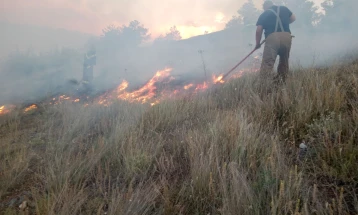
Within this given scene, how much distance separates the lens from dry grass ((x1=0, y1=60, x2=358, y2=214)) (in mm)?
1849

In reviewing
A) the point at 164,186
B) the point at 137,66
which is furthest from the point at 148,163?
the point at 137,66

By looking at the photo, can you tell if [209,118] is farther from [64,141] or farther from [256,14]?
[256,14]

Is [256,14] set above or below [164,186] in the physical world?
above

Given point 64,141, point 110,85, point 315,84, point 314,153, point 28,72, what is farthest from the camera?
point 28,72

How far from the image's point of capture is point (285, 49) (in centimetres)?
574

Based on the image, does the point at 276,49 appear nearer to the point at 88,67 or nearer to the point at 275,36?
the point at 275,36

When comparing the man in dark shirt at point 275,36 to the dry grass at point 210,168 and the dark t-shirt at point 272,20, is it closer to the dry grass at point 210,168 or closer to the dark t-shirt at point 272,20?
the dark t-shirt at point 272,20

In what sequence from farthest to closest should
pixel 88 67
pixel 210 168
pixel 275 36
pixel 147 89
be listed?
1. pixel 88 67
2. pixel 147 89
3. pixel 275 36
4. pixel 210 168

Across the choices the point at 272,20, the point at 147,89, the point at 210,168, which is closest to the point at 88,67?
the point at 147,89

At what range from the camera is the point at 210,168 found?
2.23 meters

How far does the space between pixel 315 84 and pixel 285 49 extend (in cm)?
213

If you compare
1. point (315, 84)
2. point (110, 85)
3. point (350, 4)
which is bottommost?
point (110, 85)

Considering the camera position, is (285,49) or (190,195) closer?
(190,195)

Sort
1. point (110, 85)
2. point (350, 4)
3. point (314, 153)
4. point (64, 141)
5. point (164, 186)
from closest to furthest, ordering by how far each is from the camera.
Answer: point (164, 186)
point (314, 153)
point (64, 141)
point (110, 85)
point (350, 4)
